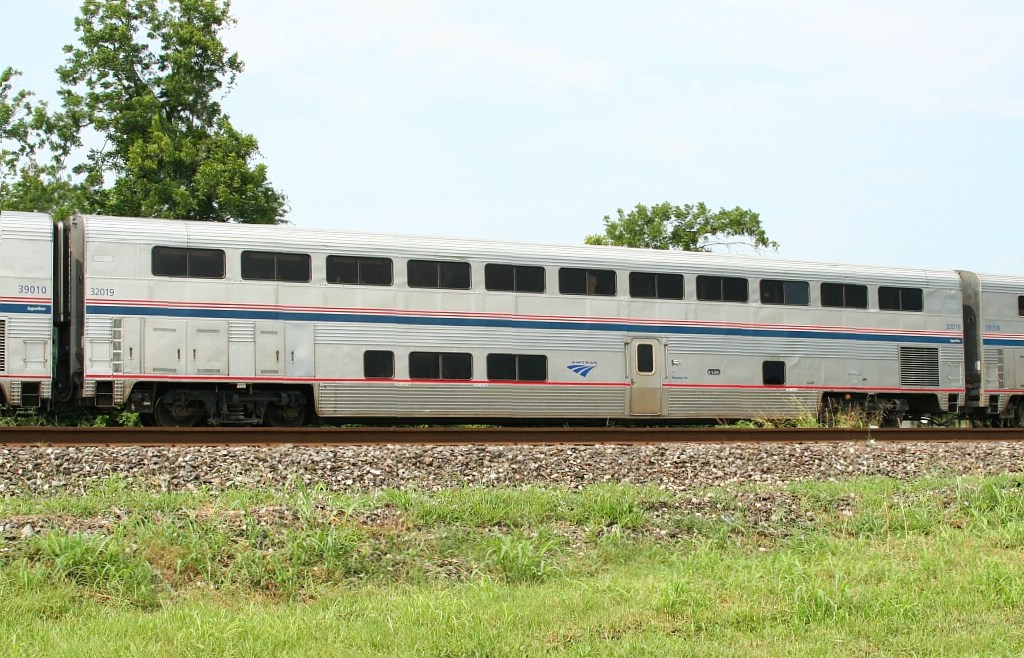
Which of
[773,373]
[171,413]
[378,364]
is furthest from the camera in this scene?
[773,373]

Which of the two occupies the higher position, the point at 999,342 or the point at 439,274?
the point at 439,274

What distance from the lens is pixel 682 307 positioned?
1859cm

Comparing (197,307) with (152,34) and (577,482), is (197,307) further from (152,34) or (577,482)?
(152,34)

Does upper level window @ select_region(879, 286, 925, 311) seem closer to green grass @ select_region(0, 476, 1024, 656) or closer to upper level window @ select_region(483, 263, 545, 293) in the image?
upper level window @ select_region(483, 263, 545, 293)

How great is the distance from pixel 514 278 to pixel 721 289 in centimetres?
416

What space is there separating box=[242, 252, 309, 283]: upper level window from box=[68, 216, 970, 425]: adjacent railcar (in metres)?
0.02

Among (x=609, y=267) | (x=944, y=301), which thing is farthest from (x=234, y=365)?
(x=944, y=301)

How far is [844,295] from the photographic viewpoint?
65.0ft

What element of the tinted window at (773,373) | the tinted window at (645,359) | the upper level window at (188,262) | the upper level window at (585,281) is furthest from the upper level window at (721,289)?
the upper level window at (188,262)

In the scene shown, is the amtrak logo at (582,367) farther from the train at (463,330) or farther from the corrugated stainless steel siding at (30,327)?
the corrugated stainless steel siding at (30,327)

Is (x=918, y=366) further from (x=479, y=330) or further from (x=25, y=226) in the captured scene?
(x=25, y=226)

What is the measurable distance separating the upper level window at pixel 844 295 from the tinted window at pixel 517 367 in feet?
19.8

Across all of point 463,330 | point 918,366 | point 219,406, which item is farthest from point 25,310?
point 918,366

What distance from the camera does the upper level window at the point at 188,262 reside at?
15.6 meters
